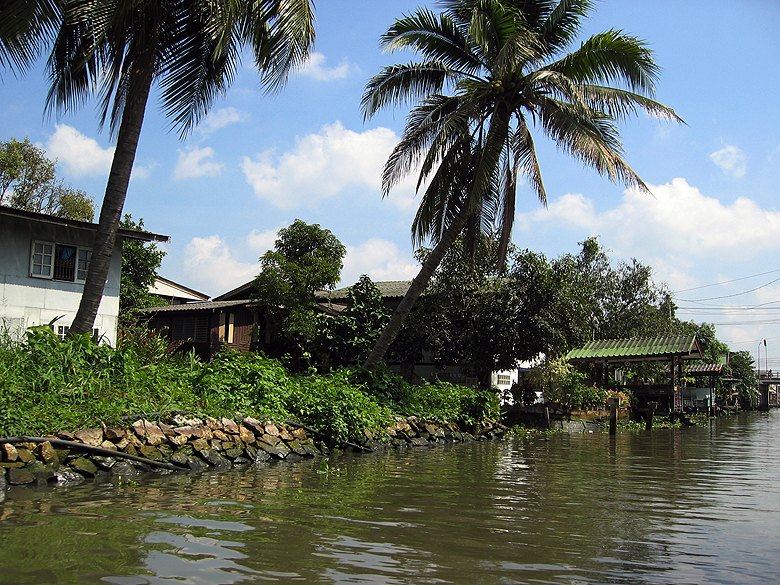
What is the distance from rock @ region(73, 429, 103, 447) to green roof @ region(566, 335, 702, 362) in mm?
23668

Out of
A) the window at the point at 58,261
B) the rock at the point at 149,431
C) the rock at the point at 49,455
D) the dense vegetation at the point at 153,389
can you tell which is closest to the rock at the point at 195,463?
the rock at the point at 149,431

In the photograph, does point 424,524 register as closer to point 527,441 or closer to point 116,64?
point 116,64

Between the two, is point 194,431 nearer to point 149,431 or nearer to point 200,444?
point 200,444

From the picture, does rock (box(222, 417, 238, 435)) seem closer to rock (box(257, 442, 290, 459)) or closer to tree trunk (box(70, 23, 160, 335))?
rock (box(257, 442, 290, 459))

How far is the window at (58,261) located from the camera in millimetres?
18766

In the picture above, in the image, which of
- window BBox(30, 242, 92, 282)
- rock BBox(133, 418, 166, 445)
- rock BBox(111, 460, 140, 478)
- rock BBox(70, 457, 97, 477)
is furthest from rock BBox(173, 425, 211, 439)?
window BBox(30, 242, 92, 282)

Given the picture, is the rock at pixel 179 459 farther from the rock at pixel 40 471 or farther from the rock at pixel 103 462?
the rock at pixel 40 471

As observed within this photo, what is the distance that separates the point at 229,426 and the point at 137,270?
19591 mm

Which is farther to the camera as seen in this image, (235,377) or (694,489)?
(235,377)

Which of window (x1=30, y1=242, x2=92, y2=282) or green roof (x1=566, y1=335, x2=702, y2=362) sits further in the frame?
green roof (x1=566, y1=335, x2=702, y2=362)

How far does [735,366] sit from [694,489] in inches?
2776

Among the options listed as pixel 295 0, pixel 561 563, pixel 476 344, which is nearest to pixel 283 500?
pixel 561 563

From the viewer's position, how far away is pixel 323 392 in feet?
49.2

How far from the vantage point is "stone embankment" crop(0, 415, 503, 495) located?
29.8ft
